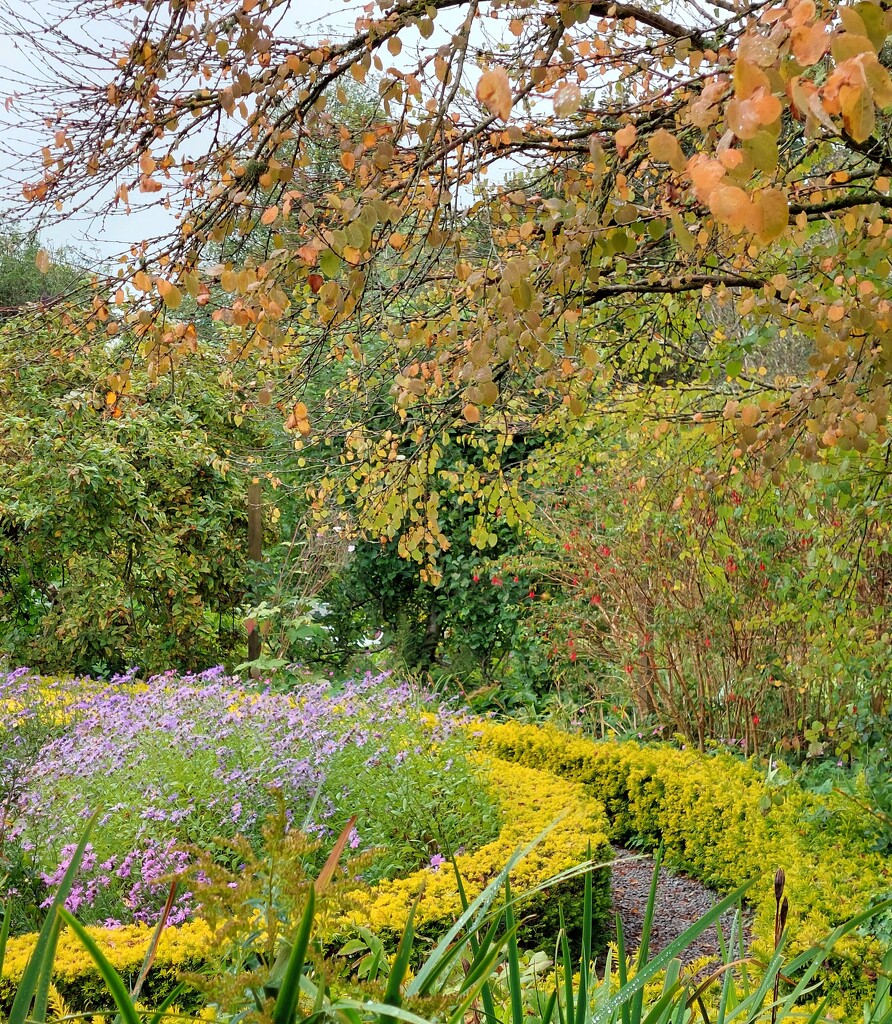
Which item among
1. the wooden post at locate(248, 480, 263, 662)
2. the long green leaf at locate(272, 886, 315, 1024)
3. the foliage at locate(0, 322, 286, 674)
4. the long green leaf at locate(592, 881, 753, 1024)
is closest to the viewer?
the long green leaf at locate(272, 886, 315, 1024)

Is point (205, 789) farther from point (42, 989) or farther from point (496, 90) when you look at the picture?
point (496, 90)

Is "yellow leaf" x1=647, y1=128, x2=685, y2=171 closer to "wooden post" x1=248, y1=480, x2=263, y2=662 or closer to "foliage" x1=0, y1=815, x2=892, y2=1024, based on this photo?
"foliage" x1=0, y1=815, x2=892, y2=1024

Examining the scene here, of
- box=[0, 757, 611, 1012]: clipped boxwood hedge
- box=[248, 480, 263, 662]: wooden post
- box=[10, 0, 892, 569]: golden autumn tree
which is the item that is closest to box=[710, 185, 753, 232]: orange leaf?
box=[10, 0, 892, 569]: golden autumn tree

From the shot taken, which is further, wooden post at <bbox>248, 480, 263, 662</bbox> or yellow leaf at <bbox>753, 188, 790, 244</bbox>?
wooden post at <bbox>248, 480, 263, 662</bbox>

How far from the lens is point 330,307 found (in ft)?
8.12

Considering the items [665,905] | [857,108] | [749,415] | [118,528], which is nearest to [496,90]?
[857,108]

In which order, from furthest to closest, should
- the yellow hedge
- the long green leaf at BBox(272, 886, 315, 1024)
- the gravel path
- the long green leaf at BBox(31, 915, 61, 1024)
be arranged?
the gravel path < the yellow hedge < the long green leaf at BBox(31, 915, 61, 1024) < the long green leaf at BBox(272, 886, 315, 1024)

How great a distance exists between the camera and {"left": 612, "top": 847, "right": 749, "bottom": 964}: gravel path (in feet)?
15.1

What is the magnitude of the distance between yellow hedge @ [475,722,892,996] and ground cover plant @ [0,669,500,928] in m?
0.96

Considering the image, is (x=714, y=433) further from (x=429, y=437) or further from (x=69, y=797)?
(x=69, y=797)

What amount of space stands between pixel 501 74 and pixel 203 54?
5.31 ft

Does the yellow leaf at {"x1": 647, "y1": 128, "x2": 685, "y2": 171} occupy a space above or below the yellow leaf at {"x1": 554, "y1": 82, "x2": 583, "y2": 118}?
below

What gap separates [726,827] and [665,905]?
Answer: 1.80 feet

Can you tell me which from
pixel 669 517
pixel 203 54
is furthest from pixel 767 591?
pixel 203 54
